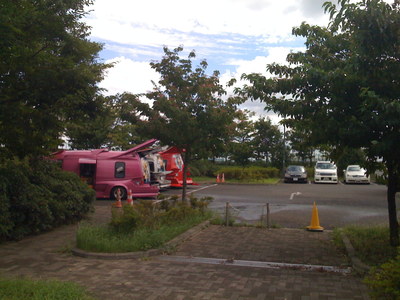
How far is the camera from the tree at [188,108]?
12.0 meters

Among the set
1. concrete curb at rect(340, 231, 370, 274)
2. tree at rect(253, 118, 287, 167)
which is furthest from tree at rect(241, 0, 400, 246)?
tree at rect(253, 118, 287, 167)

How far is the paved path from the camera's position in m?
5.33

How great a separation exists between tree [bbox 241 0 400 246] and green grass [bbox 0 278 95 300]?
4.39m

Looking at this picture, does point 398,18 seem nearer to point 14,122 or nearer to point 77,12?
point 77,12

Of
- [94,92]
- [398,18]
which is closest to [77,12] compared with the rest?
[94,92]

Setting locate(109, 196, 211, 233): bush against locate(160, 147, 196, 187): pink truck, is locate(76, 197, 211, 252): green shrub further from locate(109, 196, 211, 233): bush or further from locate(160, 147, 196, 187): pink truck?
locate(160, 147, 196, 187): pink truck

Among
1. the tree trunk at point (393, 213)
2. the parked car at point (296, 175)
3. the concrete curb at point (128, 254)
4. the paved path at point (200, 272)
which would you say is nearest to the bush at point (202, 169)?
the parked car at point (296, 175)

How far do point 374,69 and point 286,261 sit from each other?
3.49 metres

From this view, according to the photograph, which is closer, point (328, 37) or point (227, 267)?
point (227, 267)

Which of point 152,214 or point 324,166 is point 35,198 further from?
point 324,166

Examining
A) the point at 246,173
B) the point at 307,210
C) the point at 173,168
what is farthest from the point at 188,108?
the point at 246,173

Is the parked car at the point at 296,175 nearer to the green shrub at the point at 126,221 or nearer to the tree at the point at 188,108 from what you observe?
the tree at the point at 188,108

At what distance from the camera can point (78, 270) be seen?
633 cm

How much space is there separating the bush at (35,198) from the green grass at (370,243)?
6268 millimetres
